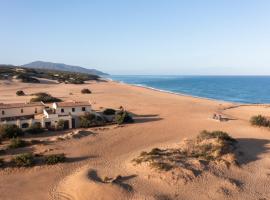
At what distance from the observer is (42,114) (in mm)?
31984

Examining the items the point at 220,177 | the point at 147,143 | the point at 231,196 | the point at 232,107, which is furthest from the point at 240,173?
the point at 232,107

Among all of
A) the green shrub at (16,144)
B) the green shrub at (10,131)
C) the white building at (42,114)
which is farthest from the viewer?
the white building at (42,114)

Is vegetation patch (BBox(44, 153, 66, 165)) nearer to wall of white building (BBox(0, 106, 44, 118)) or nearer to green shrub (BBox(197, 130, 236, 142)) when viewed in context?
green shrub (BBox(197, 130, 236, 142))

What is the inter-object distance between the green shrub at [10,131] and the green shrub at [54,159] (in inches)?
272

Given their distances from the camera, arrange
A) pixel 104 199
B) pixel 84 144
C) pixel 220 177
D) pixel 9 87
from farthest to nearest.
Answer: pixel 9 87
pixel 84 144
pixel 220 177
pixel 104 199

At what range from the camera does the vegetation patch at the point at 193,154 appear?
19562 mm

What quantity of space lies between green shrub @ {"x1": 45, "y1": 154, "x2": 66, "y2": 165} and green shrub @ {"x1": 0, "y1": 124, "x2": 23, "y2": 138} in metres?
6.92

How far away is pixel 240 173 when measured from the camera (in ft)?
64.1

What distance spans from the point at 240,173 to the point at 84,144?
1258cm

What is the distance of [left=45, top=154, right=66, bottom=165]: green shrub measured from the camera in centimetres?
2058

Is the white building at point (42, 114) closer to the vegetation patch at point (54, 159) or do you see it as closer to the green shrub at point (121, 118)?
the green shrub at point (121, 118)

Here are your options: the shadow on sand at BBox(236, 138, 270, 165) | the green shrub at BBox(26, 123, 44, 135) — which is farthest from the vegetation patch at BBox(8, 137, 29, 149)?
the shadow on sand at BBox(236, 138, 270, 165)

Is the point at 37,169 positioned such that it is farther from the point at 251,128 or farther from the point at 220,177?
the point at 251,128

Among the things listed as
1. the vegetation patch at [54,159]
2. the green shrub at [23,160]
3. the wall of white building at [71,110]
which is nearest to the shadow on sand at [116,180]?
the vegetation patch at [54,159]
